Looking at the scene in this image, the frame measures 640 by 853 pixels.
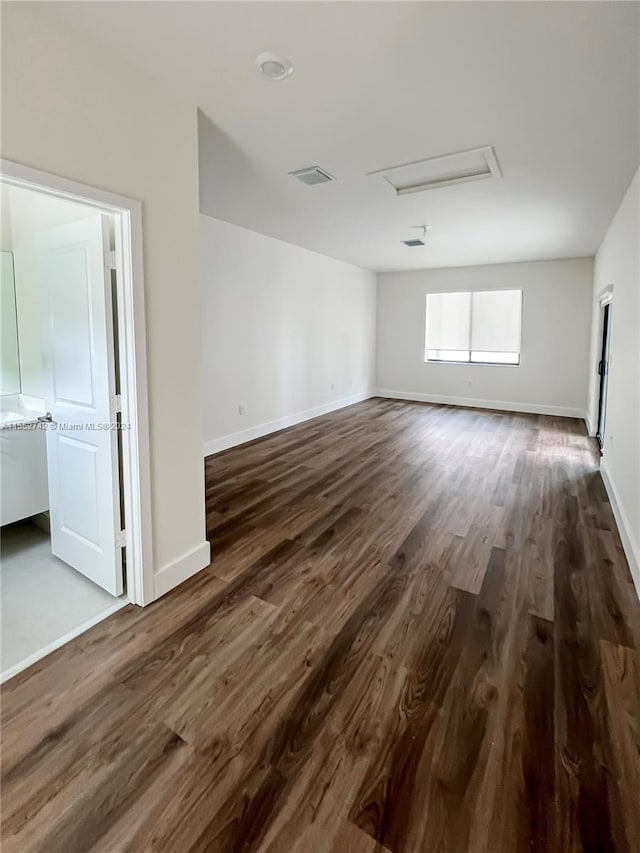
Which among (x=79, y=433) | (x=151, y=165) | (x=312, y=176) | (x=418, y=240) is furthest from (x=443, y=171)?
(x=79, y=433)

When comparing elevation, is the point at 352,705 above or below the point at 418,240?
below

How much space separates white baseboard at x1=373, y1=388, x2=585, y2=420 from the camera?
7.58 metres

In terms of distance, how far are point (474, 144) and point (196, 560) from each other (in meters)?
3.34

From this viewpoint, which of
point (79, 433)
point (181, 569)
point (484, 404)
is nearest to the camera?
point (79, 433)

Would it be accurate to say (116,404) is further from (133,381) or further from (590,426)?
(590,426)

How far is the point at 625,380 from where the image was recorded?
11.5ft

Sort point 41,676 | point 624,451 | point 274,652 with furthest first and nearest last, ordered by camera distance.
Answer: point 624,451 → point 274,652 → point 41,676

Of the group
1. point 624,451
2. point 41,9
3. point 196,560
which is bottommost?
point 196,560

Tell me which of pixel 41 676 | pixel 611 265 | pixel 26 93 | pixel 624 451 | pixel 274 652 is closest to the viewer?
pixel 26 93

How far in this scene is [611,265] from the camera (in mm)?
4746

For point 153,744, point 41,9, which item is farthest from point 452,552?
point 41,9

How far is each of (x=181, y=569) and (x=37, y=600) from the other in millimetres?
777

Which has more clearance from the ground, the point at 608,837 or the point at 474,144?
the point at 474,144

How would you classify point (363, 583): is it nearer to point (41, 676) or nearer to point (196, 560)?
point (196, 560)
